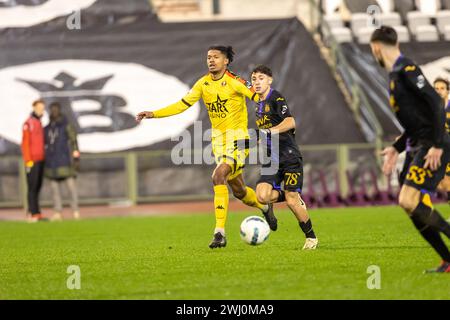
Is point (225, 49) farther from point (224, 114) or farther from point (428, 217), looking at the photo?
point (428, 217)

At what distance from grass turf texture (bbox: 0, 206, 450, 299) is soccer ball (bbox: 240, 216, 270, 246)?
156 millimetres

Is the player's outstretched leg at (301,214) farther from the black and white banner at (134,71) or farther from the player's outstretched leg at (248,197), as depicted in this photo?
the black and white banner at (134,71)

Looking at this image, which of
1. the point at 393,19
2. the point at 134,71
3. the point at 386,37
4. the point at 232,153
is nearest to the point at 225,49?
the point at 232,153

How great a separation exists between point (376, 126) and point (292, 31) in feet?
10.8

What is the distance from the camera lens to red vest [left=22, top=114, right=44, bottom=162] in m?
20.4

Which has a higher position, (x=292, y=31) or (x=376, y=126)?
(x=292, y=31)

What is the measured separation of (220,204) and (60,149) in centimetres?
958

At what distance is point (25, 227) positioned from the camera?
18688 mm

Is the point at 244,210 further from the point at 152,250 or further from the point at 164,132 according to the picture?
the point at 152,250

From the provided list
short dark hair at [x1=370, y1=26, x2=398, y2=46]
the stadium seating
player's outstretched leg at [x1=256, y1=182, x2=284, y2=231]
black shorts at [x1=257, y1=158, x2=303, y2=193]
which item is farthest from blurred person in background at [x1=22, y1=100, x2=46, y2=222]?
short dark hair at [x1=370, y1=26, x2=398, y2=46]

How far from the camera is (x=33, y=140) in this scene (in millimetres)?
20578

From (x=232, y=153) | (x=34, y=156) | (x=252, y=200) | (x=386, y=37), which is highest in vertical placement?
(x=386, y=37)
